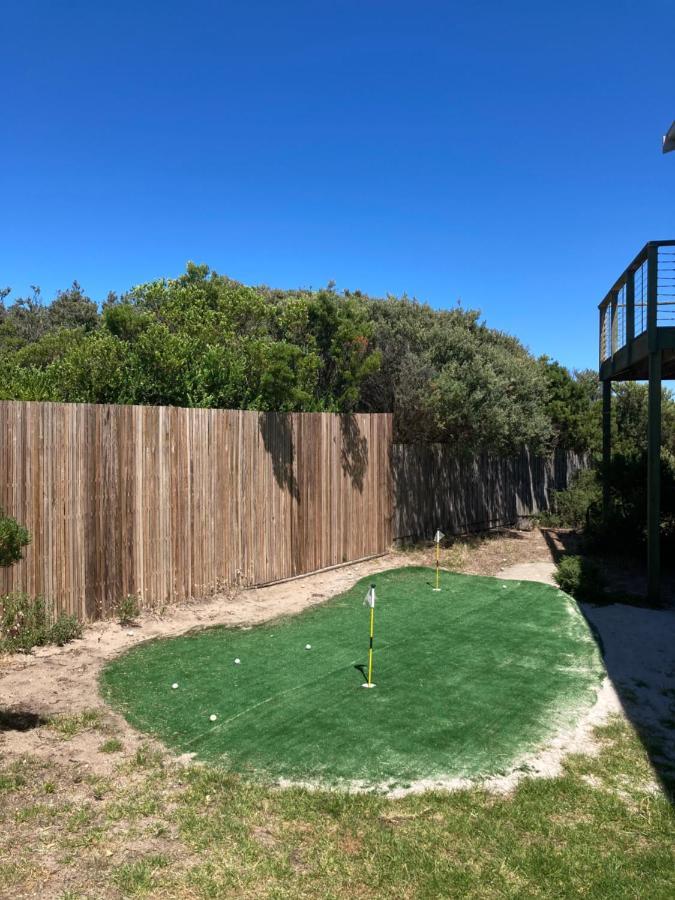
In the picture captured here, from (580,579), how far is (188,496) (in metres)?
5.90

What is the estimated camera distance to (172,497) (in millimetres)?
8578

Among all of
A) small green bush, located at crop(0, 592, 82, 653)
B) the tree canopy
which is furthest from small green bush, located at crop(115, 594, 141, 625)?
the tree canopy

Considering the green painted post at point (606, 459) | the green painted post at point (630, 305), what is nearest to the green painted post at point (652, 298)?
the green painted post at point (630, 305)

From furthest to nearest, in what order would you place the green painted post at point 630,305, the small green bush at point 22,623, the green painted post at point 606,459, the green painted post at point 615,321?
the green painted post at point 606,459 < the green painted post at point 615,321 < the green painted post at point 630,305 < the small green bush at point 22,623

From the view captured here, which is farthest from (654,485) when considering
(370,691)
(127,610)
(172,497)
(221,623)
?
(127,610)

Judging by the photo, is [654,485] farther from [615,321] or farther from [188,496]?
[188,496]

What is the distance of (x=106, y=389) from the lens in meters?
10.3

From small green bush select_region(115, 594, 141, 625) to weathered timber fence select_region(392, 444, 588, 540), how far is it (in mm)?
6392

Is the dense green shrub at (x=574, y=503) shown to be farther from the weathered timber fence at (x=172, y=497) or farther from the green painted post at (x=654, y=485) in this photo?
the weathered timber fence at (x=172, y=497)

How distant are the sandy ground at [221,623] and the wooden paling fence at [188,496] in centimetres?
39

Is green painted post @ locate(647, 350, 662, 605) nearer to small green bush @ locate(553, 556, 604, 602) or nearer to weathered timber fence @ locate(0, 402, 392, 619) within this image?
small green bush @ locate(553, 556, 604, 602)

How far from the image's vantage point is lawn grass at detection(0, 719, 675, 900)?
327cm

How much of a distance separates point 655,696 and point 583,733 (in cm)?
135

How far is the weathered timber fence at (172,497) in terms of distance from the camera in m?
7.07
